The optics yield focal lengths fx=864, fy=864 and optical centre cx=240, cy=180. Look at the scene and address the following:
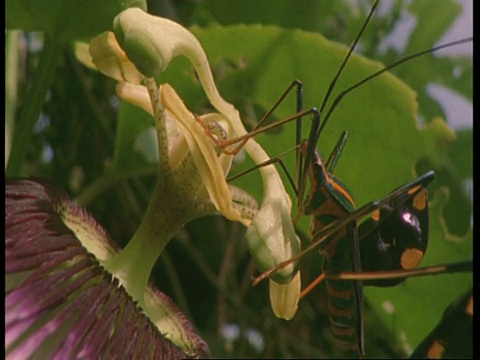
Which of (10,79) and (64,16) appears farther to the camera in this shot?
(10,79)

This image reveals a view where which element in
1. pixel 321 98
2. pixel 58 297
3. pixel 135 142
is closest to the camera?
pixel 58 297

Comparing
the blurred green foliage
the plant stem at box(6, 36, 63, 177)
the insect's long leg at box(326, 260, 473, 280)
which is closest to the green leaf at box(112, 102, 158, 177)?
the blurred green foliage

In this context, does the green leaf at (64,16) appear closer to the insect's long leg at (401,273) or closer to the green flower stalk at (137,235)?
the green flower stalk at (137,235)

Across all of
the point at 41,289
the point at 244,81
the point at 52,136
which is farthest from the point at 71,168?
the point at 41,289

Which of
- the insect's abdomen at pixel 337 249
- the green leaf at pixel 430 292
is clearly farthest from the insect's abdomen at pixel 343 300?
the green leaf at pixel 430 292

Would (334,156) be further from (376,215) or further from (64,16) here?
(64,16)

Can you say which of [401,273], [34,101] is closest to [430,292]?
[401,273]
